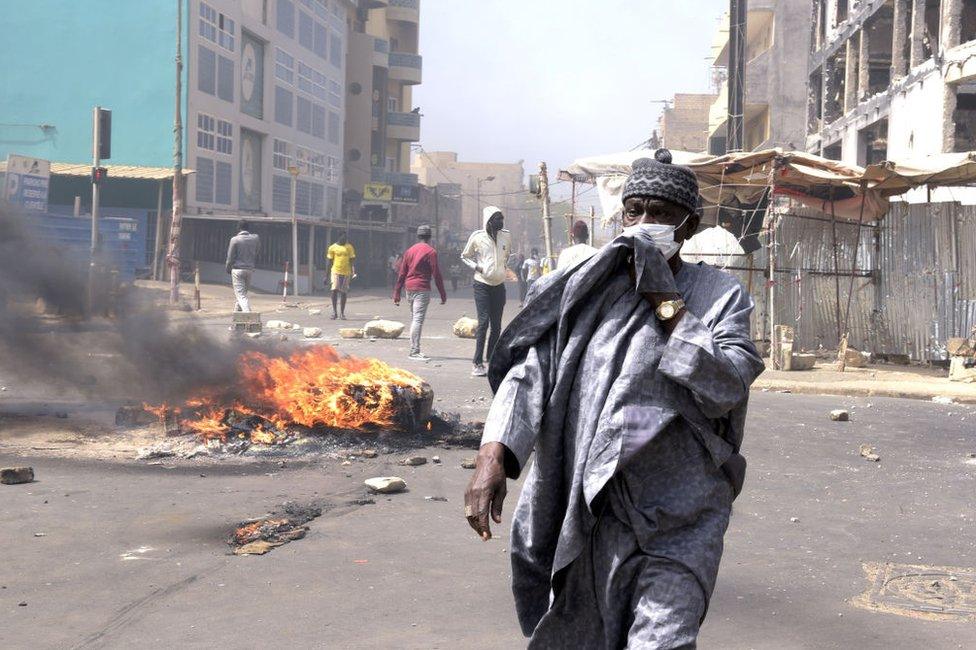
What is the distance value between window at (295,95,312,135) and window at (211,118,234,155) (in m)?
8.73

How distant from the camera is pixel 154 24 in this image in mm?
38375

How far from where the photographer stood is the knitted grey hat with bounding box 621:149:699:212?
290cm

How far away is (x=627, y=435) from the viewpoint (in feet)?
8.81

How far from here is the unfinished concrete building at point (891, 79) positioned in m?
22.2

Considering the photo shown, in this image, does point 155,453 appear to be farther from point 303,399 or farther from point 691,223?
point 691,223

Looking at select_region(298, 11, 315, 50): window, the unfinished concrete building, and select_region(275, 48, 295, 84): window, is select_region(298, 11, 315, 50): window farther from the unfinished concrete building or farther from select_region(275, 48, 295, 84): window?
the unfinished concrete building

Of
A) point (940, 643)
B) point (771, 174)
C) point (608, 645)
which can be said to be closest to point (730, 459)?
point (608, 645)

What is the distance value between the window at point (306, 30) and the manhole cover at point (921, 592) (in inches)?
1912

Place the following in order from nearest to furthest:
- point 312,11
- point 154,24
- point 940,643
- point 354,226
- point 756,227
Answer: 1. point 940,643
2. point 756,227
3. point 154,24
4. point 354,226
5. point 312,11

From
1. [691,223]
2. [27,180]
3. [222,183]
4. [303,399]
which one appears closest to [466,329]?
[27,180]

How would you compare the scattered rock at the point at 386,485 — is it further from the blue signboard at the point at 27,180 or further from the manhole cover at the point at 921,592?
the blue signboard at the point at 27,180

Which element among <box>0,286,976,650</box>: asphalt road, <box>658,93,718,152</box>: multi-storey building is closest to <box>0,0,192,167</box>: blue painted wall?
<box>0,286,976,650</box>: asphalt road

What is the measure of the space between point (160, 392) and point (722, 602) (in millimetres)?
6082

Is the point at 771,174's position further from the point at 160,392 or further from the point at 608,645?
the point at 608,645
